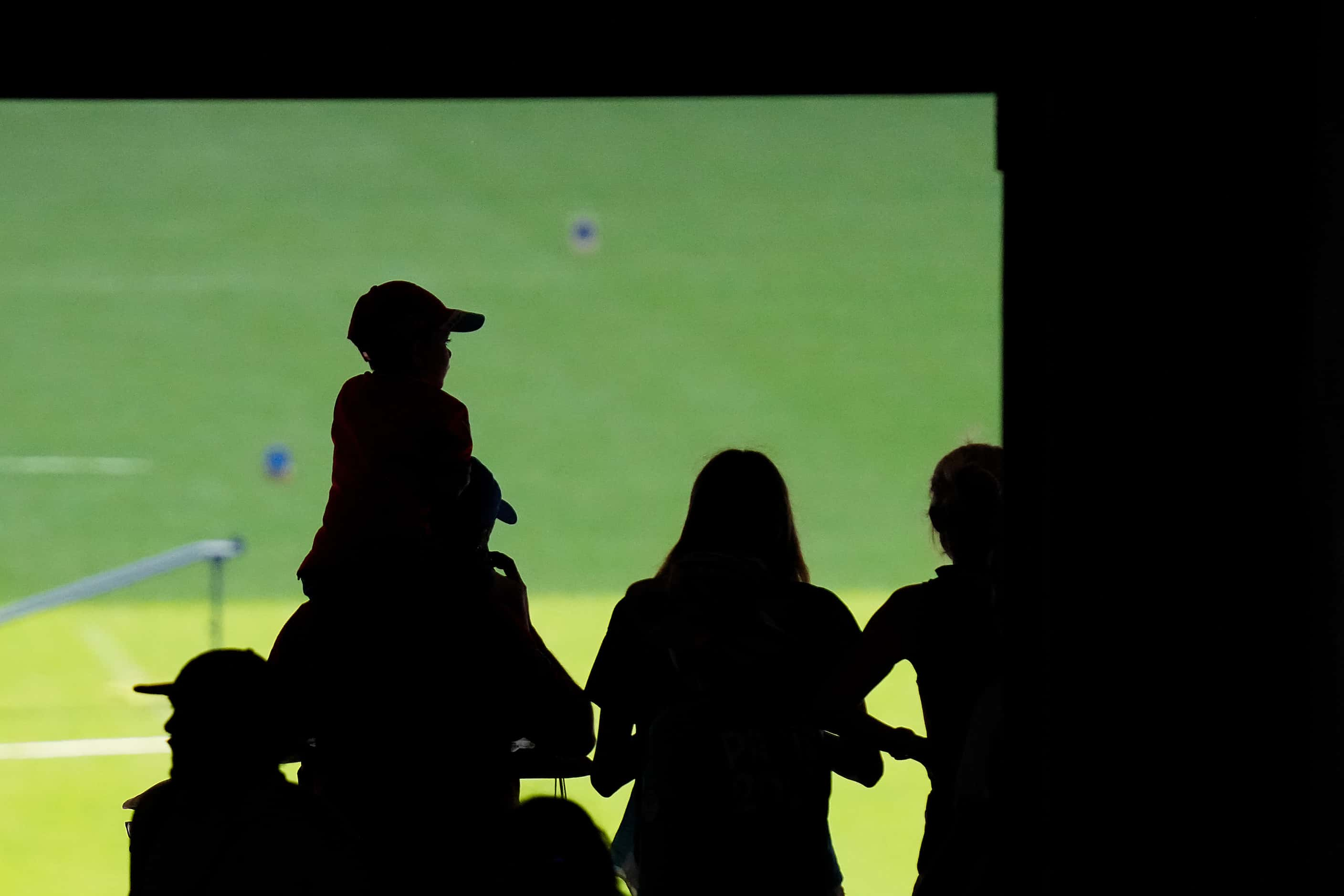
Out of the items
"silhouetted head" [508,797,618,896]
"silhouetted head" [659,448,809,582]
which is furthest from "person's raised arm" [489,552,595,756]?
"silhouetted head" [508,797,618,896]

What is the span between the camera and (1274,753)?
1.86 metres

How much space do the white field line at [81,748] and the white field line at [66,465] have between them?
14.8 feet

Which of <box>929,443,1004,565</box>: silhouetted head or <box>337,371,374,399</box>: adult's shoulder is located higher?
<box>337,371,374,399</box>: adult's shoulder

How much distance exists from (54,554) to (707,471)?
11.1 meters

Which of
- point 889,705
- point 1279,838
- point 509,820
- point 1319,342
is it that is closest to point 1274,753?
point 1279,838

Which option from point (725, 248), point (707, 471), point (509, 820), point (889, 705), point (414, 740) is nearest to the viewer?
point (509, 820)

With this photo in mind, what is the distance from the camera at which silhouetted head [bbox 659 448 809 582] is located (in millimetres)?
2248

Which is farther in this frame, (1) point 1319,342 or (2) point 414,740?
(2) point 414,740

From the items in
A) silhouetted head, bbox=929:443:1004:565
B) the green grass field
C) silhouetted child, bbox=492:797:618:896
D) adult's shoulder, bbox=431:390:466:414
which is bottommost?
silhouetted child, bbox=492:797:618:896

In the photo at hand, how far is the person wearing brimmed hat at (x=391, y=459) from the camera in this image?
216 centimetres

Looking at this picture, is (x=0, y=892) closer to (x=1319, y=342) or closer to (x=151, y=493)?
(x=1319, y=342)

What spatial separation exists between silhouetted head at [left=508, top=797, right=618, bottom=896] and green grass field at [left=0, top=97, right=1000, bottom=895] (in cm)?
974

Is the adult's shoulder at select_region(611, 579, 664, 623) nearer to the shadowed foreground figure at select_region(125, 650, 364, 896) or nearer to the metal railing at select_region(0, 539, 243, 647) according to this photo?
the shadowed foreground figure at select_region(125, 650, 364, 896)

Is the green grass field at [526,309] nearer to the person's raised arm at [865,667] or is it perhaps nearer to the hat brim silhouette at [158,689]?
the person's raised arm at [865,667]
